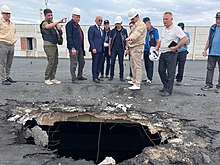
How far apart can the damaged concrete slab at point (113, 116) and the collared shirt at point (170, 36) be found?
1132 mm

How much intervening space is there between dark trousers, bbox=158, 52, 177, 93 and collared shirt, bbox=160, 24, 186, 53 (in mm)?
136

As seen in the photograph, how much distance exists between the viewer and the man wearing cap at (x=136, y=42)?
5219 millimetres

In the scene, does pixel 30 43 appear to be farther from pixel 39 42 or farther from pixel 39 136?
pixel 39 136

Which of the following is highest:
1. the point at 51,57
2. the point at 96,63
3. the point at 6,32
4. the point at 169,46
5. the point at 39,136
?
the point at 6,32

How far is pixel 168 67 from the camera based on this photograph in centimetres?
518

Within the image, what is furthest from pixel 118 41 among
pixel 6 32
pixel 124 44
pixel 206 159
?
pixel 206 159

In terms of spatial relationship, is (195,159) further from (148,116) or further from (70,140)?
(70,140)

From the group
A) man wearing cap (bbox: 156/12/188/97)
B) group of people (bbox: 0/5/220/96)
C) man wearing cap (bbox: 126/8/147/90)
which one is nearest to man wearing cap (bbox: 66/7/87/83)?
group of people (bbox: 0/5/220/96)

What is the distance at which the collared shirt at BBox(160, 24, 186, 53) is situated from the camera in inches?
192

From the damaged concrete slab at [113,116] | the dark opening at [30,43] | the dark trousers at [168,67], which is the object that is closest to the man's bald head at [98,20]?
the damaged concrete slab at [113,116]

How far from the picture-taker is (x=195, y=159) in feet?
9.73

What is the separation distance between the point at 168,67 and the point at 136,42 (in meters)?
0.95

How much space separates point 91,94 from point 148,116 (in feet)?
5.40

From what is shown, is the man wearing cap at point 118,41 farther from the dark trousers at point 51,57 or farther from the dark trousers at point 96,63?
the dark trousers at point 51,57
